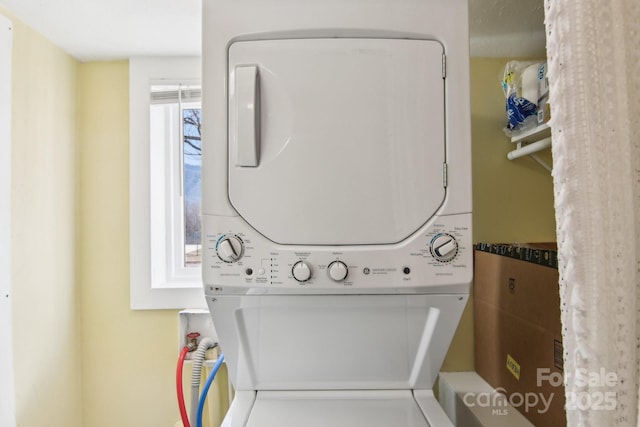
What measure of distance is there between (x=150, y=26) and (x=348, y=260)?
105cm

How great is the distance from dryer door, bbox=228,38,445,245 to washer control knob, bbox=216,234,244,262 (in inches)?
1.9

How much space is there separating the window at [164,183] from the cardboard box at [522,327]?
1036mm

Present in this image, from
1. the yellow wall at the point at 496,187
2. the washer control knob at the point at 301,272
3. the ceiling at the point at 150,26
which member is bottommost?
the washer control knob at the point at 301,272

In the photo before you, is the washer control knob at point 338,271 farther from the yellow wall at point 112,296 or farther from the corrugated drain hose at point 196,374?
→ the yellow wall at point 112,296

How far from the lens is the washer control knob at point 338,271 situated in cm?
78

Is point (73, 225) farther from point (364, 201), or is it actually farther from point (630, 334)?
point (630, 334)

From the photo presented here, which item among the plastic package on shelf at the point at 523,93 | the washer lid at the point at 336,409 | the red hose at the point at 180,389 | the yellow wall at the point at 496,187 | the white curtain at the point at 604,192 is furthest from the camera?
the yellow wall at the point at 496,187

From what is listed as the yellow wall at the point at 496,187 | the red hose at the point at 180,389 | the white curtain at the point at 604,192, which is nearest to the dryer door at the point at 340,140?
the white curtain at the point at 604,192

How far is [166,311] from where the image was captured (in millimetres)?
1483

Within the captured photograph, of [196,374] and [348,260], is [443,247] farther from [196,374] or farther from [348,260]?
[196,374]

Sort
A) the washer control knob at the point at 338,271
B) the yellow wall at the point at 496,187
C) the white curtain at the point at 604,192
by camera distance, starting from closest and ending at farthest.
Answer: the white curtain at the point at 604,192, the washer control knob at the point at 338,271, the yellow wall at the point at 496,187

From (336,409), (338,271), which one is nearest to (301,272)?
(338,271)

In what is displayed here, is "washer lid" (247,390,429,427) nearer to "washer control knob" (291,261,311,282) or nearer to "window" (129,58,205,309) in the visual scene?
"washer control knob" (291,261,311,282)

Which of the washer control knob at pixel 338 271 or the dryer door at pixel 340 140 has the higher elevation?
the dryer door at pixel 340 140
